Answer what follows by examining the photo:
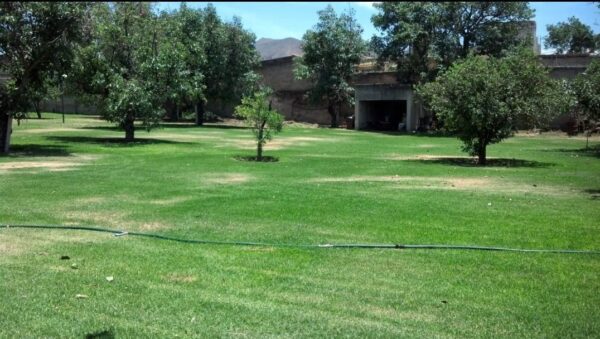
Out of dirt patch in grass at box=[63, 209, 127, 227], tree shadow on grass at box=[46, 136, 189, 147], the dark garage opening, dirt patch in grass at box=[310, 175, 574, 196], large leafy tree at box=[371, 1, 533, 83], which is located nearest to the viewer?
dirt patch in grass at box=[63, 209, 127, 227]

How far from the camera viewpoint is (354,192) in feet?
44.1

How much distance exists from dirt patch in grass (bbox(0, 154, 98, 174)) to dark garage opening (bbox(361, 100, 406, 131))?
108 feet

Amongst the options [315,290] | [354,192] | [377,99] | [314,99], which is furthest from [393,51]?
[315,290]

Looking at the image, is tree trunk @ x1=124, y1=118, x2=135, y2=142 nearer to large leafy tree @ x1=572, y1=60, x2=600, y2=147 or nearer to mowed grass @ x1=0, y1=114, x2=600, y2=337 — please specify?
mowed grass @ x1=0, y1=114, x2=600, y2=337

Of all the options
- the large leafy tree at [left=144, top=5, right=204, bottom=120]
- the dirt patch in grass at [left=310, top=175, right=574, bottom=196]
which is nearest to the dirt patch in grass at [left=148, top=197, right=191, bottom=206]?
the dirt patch in grass at [left=310, top=175, right=574, bottom=196]

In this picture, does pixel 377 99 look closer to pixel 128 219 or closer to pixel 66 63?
pixel 66 63

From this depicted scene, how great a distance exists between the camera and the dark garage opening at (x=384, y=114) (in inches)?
1999

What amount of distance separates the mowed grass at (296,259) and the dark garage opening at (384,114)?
3426 centimetres

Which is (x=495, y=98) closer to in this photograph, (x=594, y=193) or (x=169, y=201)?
(x=594, y=193)

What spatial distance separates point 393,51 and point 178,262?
43.2 meters

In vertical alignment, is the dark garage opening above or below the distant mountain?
below

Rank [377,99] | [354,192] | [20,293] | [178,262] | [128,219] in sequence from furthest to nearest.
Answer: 1. [377,99]
2. [354,192]
3. [128,219]
4. [178,262]
5. [20,293]

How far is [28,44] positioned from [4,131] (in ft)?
10.9

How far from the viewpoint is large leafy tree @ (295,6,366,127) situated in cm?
5038
